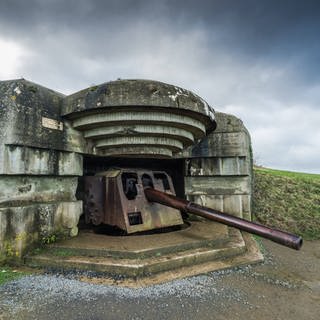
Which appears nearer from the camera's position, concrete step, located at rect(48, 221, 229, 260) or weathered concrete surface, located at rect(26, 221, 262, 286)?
weathered concrete surface, located at rect(26, 221, 262, 286)

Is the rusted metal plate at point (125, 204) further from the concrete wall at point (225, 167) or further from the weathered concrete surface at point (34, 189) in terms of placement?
the concrete wall at point (225, 167)

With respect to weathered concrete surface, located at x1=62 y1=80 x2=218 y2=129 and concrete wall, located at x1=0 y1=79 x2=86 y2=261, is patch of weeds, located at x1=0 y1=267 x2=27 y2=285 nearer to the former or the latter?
concrete wall, located at x1=0 y1=79 x2=86 y2=261

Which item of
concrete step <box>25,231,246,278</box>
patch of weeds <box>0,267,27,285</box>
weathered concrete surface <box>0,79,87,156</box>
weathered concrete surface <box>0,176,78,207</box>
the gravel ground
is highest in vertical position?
weathered concrete surface <box>0,79,87,156</box>

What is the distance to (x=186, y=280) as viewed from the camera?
A: 97.6 inches

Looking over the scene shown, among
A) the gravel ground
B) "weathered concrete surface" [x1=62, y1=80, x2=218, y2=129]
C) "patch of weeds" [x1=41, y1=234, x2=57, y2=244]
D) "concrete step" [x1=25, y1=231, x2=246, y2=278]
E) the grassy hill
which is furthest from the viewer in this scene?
the grassy hill

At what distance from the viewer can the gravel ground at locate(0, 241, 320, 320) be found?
6.26 ft

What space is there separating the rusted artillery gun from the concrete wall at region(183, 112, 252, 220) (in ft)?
3.76

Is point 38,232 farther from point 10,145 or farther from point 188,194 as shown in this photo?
point 188,194

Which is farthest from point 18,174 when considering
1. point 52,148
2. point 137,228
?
point 137,228

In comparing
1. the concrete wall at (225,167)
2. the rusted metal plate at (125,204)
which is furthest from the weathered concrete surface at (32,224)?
the concrete wall at (225,167)

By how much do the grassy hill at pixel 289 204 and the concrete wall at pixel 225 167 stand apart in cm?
86

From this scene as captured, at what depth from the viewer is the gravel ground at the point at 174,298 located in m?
1.91

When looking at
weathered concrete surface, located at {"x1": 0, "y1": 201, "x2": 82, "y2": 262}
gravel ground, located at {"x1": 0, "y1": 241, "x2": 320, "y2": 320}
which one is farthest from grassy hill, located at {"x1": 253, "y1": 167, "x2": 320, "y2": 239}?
weathered concrete surface, located at {"x1": 0, "y1": 201, "x2": 82, "y2": 262}

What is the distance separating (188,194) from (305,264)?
2521 mm
